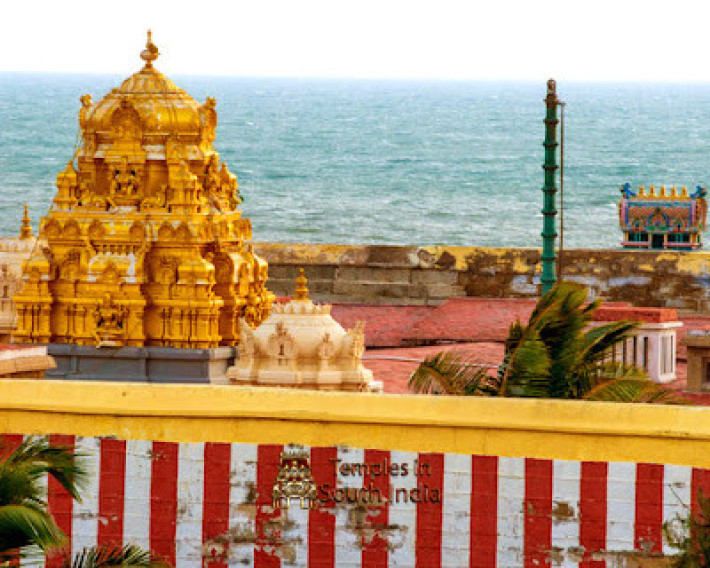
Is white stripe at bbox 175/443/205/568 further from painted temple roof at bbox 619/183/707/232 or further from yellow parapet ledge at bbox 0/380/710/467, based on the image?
painted temple roof at bbox 619/183/707/232

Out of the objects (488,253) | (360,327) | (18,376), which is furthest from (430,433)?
(488,253)

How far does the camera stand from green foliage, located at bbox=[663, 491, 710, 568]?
14000 mm

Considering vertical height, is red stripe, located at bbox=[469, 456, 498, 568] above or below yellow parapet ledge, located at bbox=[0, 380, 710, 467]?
below

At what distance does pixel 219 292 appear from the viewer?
2808 centimetres

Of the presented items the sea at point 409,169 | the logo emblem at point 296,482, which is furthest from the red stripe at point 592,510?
the sea at point 409,169

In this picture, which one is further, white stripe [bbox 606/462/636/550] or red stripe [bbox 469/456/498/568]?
red stripe [bbox 469/456/498/568]

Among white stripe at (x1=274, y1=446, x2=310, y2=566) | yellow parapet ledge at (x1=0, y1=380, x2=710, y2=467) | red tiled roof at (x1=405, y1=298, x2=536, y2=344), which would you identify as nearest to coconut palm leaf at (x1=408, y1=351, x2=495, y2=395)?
yellow parapet ledge at (x1=0, y1=380, x2=710, y2=467)

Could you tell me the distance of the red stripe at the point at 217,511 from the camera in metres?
15.8

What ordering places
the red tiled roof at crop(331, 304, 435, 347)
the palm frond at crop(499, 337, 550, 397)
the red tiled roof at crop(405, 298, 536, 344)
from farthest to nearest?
the red tiled roof at crop(331, 304, 435, 347), the red tiled roof at crop(405, 298, 536, 344), the palm frond at crop(499, 337, 550, 397)

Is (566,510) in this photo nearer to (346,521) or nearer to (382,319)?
(346,521)

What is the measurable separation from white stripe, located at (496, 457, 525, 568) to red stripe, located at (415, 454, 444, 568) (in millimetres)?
405

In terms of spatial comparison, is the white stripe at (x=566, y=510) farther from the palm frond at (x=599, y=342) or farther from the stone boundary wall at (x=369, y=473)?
the palm frond at (x=599, y=342)

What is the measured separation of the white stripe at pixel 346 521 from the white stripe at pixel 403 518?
23 centimetres

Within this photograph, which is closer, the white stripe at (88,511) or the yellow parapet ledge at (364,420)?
the yellow parapet ledge at (364,420)
